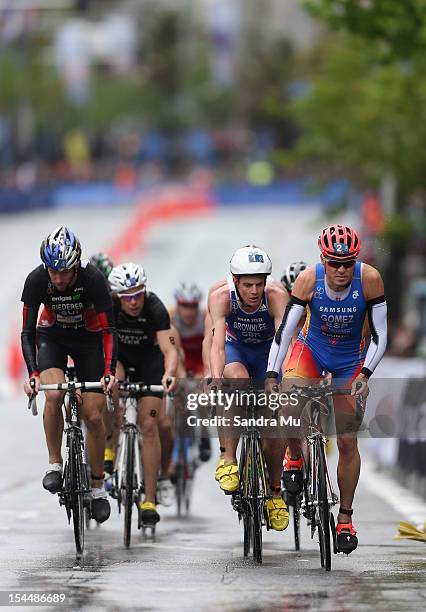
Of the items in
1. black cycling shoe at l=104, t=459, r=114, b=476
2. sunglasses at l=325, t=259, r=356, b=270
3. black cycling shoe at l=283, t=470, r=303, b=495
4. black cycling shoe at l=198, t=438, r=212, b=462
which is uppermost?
sunglasses at l=325, t=259, r=356, b=270

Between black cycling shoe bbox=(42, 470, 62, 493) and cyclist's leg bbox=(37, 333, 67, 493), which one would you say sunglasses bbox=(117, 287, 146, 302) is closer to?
cyclist's leg bbox=(37, 333, 67, 493)

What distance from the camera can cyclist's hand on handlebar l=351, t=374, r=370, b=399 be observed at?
10.9 metres

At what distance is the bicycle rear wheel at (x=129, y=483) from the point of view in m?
12.5

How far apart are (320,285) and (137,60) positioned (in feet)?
491

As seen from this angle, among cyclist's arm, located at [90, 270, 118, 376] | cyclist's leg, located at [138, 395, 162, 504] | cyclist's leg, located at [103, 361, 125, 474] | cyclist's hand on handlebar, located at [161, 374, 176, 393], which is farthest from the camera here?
cyclist's leg, located at [103, 361, 125, 474]

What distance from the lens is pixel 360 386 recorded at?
10883 mm

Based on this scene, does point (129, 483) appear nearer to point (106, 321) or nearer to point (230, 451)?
point (230, 451)

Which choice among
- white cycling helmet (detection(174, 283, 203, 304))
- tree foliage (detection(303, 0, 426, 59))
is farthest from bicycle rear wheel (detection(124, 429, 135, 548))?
tree foliage (detection(303, 0, 426, 59))

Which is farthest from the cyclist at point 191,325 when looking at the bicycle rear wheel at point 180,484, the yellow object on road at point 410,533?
the yellow object on road at point 410,533

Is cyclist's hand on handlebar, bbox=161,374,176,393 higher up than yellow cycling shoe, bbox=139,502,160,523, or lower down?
higher up

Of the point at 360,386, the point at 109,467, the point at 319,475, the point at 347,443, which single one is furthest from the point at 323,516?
the point at 109,467

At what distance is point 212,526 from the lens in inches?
573

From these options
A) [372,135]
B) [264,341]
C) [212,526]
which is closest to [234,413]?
[264,341]

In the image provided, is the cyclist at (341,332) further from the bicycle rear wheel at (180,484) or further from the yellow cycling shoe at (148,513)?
the bicycle rear wheel at (180,484)
